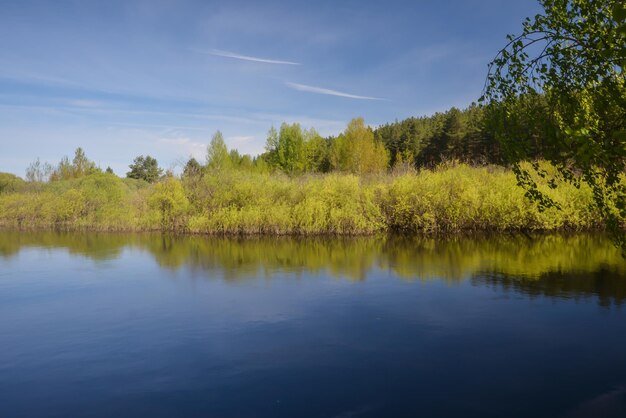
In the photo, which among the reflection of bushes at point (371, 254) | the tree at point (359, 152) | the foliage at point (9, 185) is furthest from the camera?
the tree at point (359, 152)

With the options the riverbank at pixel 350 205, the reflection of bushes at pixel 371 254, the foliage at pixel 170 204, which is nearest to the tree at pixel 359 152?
the riverbank at pixel 350 205

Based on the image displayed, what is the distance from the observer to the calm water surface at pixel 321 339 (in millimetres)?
6742

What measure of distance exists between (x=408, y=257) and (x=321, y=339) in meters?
9.92

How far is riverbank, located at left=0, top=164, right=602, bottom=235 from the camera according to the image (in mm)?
25375

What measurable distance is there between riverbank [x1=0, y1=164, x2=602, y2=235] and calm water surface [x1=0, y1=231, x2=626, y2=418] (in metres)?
8.32

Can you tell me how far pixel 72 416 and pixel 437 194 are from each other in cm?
2225

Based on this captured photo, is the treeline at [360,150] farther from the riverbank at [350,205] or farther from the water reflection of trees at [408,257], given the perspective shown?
the water reflection of trees at [408,257]

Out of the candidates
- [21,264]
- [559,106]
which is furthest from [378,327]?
[21,264]

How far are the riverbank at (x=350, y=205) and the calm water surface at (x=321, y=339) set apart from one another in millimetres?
8316

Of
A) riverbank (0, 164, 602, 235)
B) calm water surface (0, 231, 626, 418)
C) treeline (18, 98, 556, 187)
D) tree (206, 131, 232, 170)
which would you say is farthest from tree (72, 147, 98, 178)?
calm water surface (0, 231, 626, 418)

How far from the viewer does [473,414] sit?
627cm

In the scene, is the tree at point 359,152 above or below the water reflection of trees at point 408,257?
above

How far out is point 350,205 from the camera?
1069 inches

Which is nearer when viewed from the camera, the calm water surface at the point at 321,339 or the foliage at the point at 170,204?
the calm water surface at the point at 321,339
